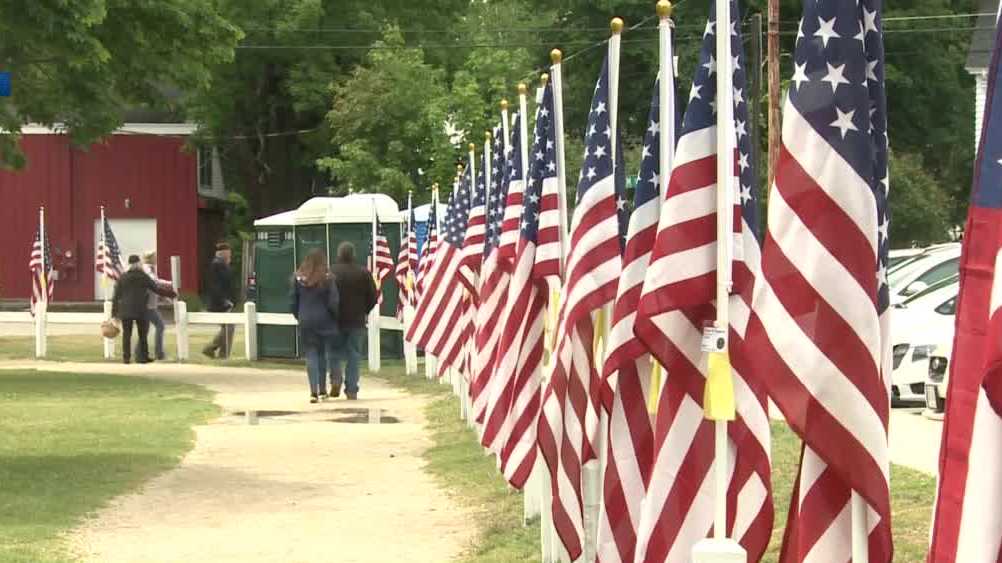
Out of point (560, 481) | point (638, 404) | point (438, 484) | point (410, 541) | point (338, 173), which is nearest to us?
point (638, 404)

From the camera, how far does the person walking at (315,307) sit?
866 inches

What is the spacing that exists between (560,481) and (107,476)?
6.41 metres

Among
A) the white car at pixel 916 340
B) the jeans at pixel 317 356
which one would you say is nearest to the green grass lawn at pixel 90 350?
the jeans at pixel 317 356

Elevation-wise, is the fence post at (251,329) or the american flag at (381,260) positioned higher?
the american flag at (381,260)

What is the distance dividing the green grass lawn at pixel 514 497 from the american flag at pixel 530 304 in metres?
0.52

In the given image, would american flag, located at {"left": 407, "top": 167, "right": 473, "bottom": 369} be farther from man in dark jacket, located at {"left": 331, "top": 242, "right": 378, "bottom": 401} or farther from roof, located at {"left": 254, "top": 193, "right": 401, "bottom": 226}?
roof, located at {"left": 254, "top": 193, "right": 401, "bottom": 226}

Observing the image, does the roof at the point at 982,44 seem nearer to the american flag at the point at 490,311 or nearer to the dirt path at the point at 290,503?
the dirt path at the point at 290,503

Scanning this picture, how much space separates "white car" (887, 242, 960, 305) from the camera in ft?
69.4

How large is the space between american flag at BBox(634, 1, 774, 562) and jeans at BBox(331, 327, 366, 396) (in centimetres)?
1479

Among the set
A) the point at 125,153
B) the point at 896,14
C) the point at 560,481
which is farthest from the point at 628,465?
the point at 125,153

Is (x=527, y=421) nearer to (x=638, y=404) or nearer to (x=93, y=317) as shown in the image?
(x=638, y=404)

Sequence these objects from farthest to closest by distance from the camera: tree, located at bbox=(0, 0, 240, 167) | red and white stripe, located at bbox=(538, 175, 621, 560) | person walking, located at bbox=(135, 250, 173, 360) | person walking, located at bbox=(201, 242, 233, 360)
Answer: person walking, located at bbox=(201, 242, 233, 360), person walking, located at bbox=(135, 250, 173, 360), tree, located at bbox=(0, 0, 240, 167), red and white stripe, located at bbox=(538, 175, 621, 560)

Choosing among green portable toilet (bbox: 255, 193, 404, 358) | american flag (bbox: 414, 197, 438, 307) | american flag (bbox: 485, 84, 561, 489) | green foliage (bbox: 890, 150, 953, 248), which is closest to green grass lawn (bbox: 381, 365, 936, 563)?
american flag (bbox: 485, 84, 561, 489)

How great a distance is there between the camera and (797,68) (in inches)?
232
